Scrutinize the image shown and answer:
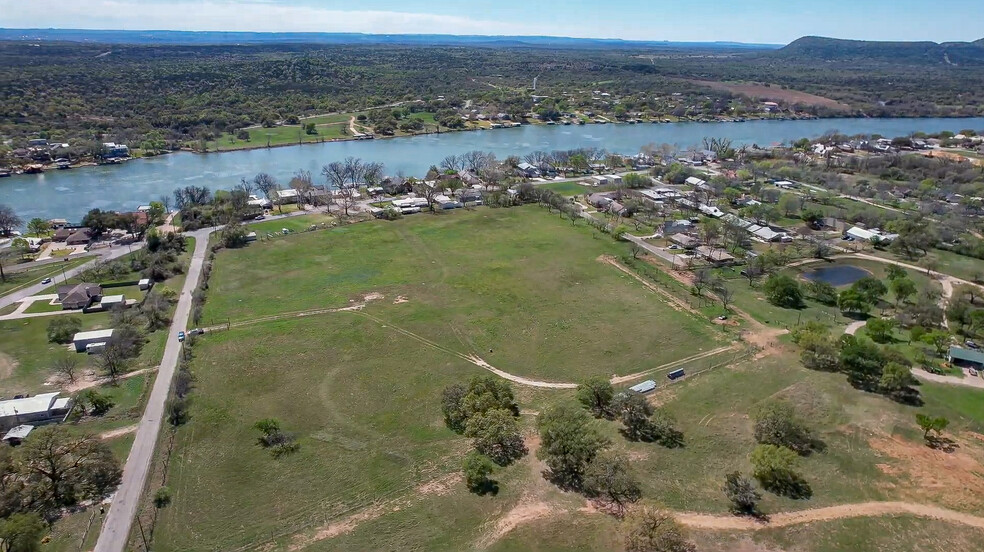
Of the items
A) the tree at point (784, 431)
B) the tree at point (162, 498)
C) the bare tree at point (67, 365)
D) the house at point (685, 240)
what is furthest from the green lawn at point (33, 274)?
the house at point (685, 240)

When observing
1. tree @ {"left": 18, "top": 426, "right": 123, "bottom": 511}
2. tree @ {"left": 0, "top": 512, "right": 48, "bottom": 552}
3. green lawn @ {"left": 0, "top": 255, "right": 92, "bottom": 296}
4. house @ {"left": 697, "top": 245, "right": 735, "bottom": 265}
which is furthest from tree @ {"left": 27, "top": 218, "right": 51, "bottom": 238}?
house @ {"left": 697, "top": 245, "right": 735, "bottom": 265}

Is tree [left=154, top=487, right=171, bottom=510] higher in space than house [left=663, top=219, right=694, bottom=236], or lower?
lower

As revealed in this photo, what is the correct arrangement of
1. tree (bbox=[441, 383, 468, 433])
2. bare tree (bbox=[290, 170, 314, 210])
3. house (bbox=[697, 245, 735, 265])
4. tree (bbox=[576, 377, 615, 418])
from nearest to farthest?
tree (bbox=[441, 383, 468, 433]) < tree (bbox=[576, 377, 615, 418]) < house (bbox=[697, 245, 735, 265]) < bare tree (bbox=[290, 170, 314, 210])

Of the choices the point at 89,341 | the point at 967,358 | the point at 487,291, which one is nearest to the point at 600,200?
the point at 487,291

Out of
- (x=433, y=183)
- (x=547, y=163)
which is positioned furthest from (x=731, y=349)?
(x=547, y=163)

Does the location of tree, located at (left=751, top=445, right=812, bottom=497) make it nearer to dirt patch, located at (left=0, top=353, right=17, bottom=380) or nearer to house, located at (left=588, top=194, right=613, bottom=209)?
dirt patch, located at (left=0, top=353, right=17, bottom=380)

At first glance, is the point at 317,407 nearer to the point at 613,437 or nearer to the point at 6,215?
the point at 613,437
